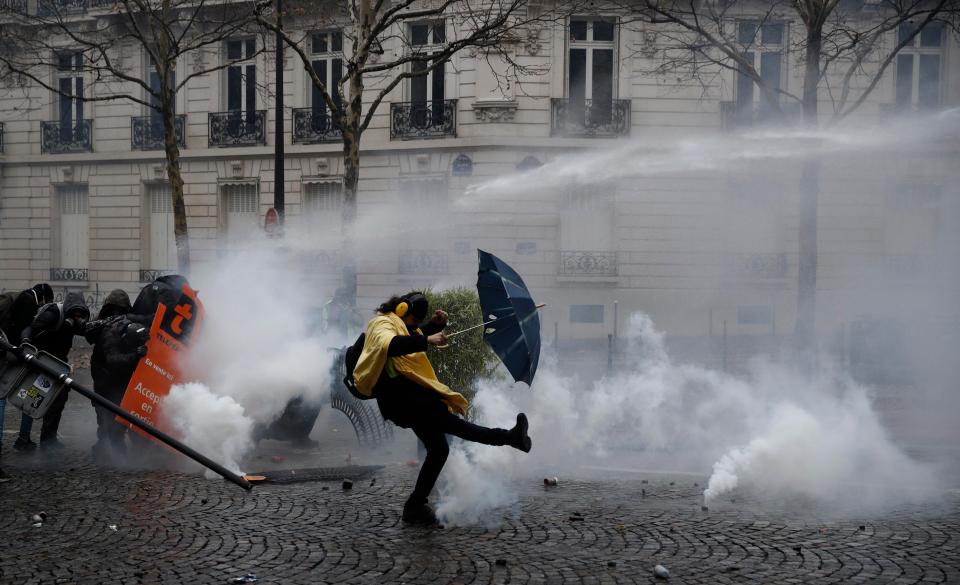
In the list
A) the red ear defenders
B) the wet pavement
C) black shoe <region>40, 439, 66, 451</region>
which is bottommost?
black shoe <region>40, 439, 66, 451</region>

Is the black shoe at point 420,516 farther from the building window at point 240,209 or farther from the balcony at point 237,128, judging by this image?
the balcony at point 237,128

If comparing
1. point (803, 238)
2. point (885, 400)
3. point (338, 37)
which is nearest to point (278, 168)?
point (338, 37)

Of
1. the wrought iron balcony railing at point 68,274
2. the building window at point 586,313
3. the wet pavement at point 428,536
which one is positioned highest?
the wrought iron balcony railing at point 68,274

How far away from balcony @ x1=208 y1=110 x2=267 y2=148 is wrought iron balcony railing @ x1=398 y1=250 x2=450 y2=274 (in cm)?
590

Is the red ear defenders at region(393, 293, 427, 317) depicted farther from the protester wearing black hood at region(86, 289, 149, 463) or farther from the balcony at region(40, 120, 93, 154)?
the balcony at region(40, 120, 93, 154)

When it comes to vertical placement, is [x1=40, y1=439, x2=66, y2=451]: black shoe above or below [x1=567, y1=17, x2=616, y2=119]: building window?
below

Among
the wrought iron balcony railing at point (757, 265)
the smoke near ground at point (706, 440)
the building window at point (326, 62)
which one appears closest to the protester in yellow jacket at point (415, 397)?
the smoke near ground at point (706, 440)

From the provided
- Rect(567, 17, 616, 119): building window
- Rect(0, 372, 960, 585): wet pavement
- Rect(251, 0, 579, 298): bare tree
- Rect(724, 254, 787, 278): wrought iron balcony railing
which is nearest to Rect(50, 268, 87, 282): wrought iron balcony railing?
Rect(251, 0, 579, 298): bare tree

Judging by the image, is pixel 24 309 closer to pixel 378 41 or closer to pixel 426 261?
pixel 378 41

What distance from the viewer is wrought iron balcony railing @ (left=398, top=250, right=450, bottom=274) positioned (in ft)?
65.4

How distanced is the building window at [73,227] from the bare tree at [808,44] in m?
16.5

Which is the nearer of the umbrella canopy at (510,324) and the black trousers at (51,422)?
the umbrella canopy at (510,324)

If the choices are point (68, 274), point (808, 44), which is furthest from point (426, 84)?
point (68, 274)

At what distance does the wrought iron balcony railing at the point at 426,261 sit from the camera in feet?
65.4
